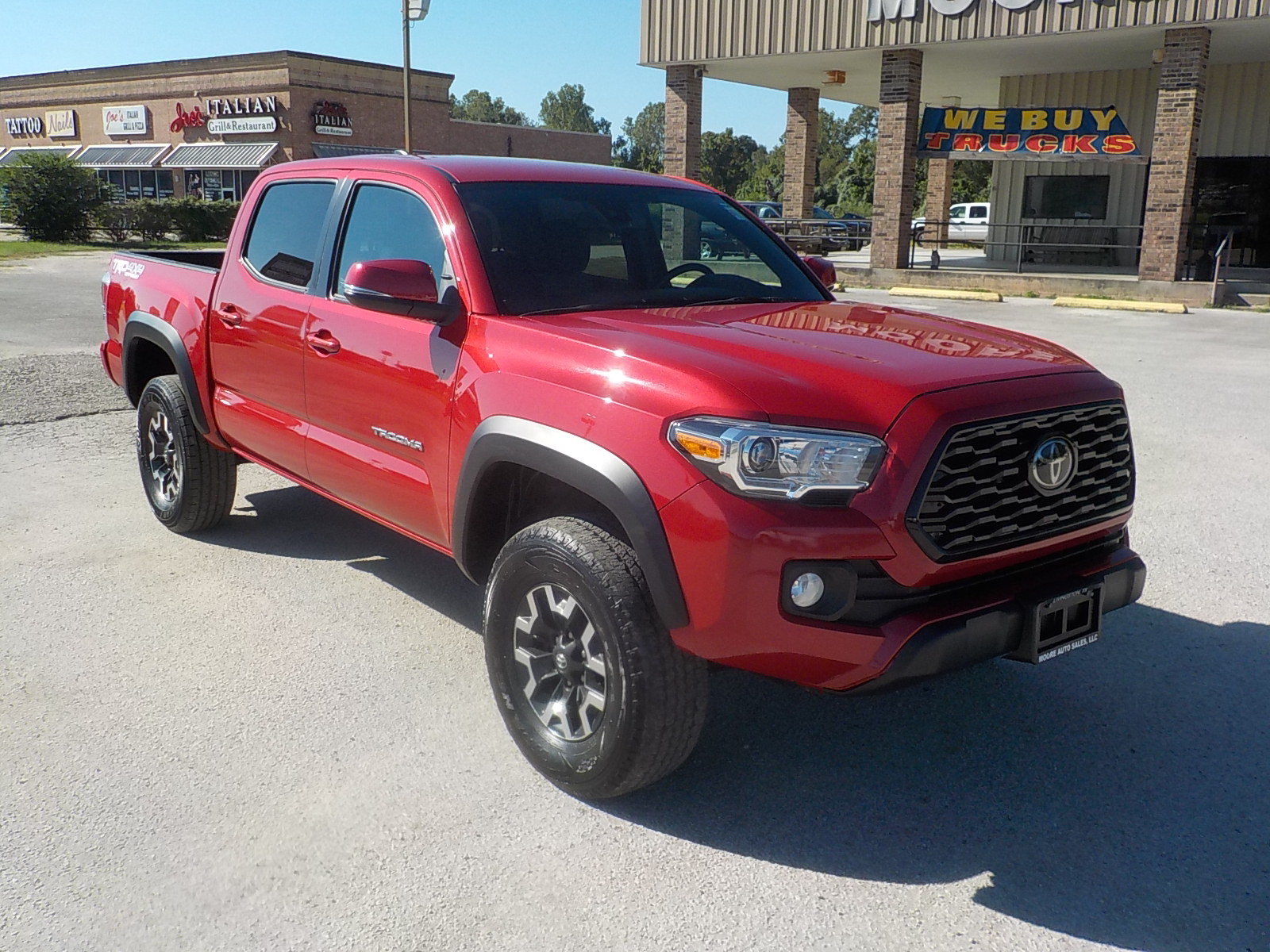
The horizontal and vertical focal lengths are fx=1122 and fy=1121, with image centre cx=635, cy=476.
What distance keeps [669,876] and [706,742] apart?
749mm

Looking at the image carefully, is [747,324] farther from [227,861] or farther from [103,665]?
[103,665]

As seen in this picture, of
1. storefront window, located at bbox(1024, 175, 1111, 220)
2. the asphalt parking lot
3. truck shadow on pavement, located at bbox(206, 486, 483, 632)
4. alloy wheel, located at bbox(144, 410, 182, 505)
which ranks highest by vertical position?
storefront window, located at bbox(1024, 175, 1111, 220)

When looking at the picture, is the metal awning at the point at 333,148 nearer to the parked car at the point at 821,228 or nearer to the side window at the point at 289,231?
the parked car at the point at 821,228

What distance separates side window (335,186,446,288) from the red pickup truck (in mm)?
14

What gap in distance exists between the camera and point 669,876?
2975 millimetres

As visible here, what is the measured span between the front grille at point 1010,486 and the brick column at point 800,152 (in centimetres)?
2494

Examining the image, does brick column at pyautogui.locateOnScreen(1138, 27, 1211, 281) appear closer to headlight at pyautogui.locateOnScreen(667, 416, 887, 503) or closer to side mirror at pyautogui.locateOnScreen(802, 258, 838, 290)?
side mirror at pyautogui.locateOnScreen(802, 258, 838, 290)

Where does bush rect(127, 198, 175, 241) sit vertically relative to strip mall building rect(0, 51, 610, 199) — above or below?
below

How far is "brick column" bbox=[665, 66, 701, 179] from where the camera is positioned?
82.9 feet

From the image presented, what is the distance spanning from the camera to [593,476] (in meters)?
3.08

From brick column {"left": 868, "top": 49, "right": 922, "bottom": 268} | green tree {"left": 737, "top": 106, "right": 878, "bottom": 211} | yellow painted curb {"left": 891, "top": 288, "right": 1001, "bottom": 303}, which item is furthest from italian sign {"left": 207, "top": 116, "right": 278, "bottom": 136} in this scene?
yellow painted curb {"left": 891, "top": 288, "right": 1001, "bottom": 303}

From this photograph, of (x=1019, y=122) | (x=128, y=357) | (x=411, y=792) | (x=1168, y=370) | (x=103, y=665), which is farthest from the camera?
(x=1019, y=122)

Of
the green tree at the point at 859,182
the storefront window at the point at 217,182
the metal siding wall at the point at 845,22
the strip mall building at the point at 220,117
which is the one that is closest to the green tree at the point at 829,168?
the green tree at the point at 859,182

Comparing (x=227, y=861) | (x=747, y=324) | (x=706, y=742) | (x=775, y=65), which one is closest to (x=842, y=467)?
(x=747, y=324)
